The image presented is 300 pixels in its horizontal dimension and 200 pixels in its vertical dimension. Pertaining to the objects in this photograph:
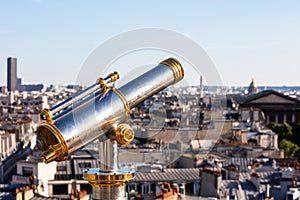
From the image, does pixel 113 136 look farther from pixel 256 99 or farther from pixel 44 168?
pixel 256 99

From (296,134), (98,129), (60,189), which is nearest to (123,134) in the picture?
(98,129)

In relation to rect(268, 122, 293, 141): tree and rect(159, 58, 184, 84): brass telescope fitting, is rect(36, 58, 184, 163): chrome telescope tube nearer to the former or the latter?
rect(159, 58, 184, 84): brass telescope fitting

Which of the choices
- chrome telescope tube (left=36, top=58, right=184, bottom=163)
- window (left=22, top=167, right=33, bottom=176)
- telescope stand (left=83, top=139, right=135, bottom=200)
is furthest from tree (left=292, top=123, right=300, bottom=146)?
telescope stand (left=83, top=139, right=135, bottom=200)

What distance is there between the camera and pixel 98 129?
191 inches

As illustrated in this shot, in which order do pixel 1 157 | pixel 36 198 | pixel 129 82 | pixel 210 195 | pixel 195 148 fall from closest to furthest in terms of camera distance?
pixel 129 82, pixel 36 198, pixel 210 195, pixel 195 148, pixel 1 157

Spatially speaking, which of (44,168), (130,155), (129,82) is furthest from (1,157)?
(129,82)

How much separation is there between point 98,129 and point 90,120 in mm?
113

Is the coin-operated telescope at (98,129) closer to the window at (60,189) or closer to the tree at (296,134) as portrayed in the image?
the window at (60,189)

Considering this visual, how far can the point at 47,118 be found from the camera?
471 centimetres

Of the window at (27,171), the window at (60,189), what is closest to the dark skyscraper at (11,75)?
the window at (27,171)

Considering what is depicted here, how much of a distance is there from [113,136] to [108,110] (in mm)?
215

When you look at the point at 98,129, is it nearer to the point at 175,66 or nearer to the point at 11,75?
the point at 175,66

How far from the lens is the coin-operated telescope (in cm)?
464

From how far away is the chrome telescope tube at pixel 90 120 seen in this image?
4.62 m
